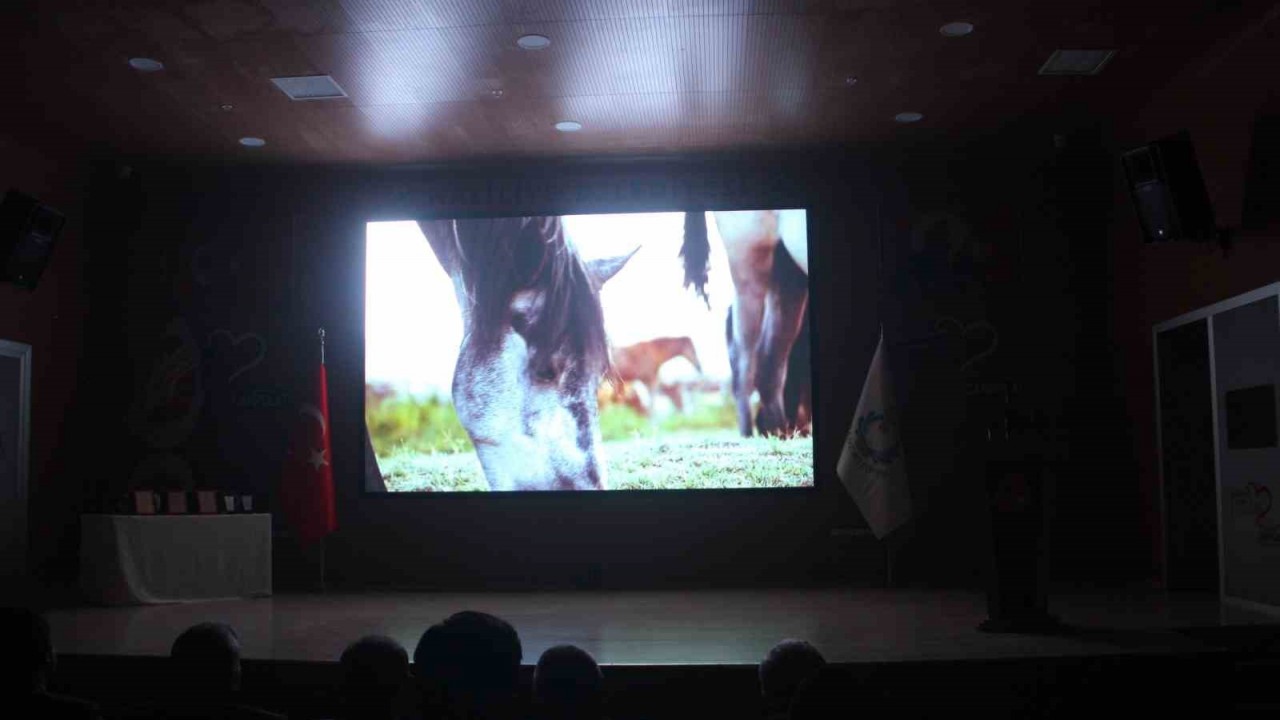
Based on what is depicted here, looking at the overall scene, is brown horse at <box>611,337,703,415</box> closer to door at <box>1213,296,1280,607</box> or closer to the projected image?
the projected image

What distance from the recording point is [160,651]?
4.60 m

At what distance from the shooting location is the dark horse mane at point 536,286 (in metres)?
7.63

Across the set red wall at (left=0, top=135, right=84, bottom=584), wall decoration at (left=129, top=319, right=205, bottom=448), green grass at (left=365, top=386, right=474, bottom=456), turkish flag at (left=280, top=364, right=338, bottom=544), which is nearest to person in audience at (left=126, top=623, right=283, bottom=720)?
turkish flag at (left=280, top=364, right=338, bottom=544)

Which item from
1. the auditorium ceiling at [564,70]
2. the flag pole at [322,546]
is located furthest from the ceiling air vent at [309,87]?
the flag pole at [322,546]

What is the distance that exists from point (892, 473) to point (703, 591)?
1.41 metres

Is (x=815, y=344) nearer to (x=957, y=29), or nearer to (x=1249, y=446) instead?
(x=957, y=29)

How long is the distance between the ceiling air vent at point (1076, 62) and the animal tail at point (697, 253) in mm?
2380

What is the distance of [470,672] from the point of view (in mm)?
1956

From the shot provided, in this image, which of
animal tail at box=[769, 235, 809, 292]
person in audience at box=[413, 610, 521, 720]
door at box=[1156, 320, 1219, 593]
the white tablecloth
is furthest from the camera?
animal tail at box=[769, 235, 809, 292]

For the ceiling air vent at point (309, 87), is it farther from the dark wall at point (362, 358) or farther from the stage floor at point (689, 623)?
the stage floor at point (689, 623)

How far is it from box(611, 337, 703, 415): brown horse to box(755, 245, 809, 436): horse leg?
1.52 feet

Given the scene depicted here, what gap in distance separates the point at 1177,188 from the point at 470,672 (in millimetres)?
5347

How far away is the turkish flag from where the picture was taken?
733cm

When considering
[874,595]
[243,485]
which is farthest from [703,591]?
[243,485]
